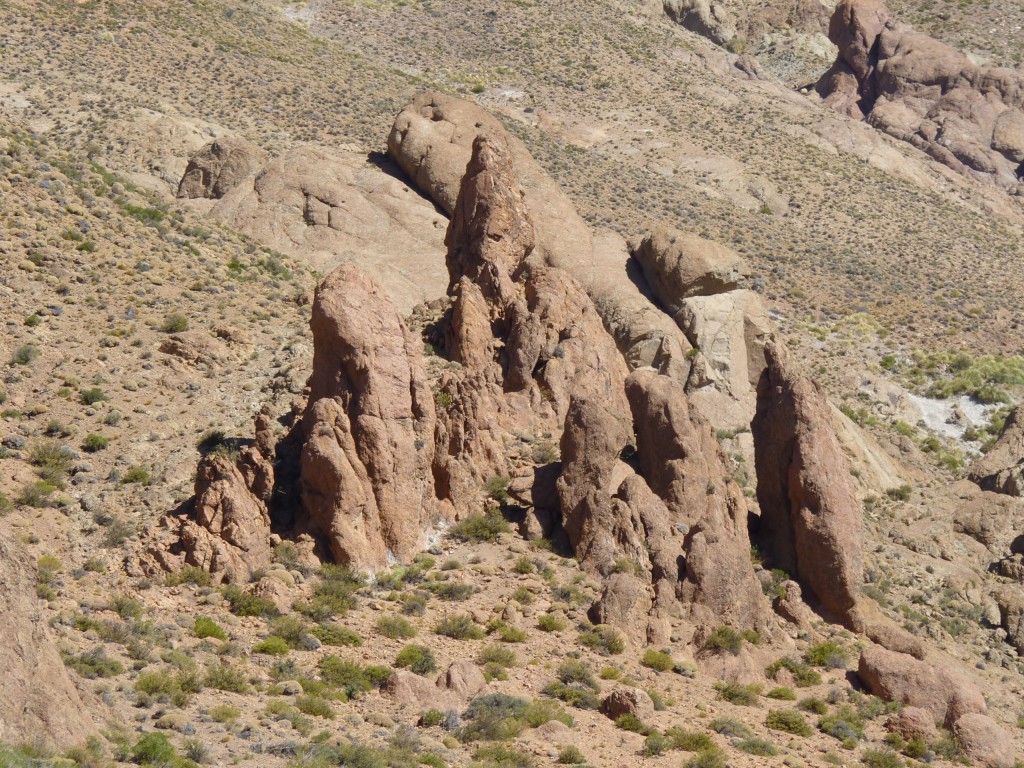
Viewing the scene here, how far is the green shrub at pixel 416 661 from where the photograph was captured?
2538 centimetres

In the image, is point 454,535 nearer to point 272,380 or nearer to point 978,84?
point 272,380

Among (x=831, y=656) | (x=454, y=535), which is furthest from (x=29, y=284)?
(x=831, y=656)

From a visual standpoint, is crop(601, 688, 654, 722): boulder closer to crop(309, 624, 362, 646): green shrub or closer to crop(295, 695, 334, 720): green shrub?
crop(309, 624, 362, 646): green shrub

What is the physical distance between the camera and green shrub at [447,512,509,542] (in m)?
30.5

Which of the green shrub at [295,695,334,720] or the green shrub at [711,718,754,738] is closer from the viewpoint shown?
the green shrub at [295,695,334,720]

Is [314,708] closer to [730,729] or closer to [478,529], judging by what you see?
[478,529]

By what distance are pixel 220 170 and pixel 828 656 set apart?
33849mm

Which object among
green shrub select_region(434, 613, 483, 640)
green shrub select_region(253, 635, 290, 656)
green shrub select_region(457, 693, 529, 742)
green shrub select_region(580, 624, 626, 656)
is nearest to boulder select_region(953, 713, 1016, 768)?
green shrub select_region(580, 624, 626, 656)

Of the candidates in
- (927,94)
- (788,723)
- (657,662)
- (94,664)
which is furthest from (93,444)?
(927,94)

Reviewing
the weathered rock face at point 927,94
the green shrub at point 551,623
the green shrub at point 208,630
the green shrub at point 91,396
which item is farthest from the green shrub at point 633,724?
the weathered rock face at point 927,94

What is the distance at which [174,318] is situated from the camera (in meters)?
38.6

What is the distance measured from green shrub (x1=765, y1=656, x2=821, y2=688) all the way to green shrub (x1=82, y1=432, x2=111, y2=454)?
58.9 feet

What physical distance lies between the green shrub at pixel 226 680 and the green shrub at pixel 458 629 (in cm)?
520

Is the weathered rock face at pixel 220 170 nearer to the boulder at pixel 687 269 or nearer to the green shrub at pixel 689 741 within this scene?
the boulder at pixel 687 269
